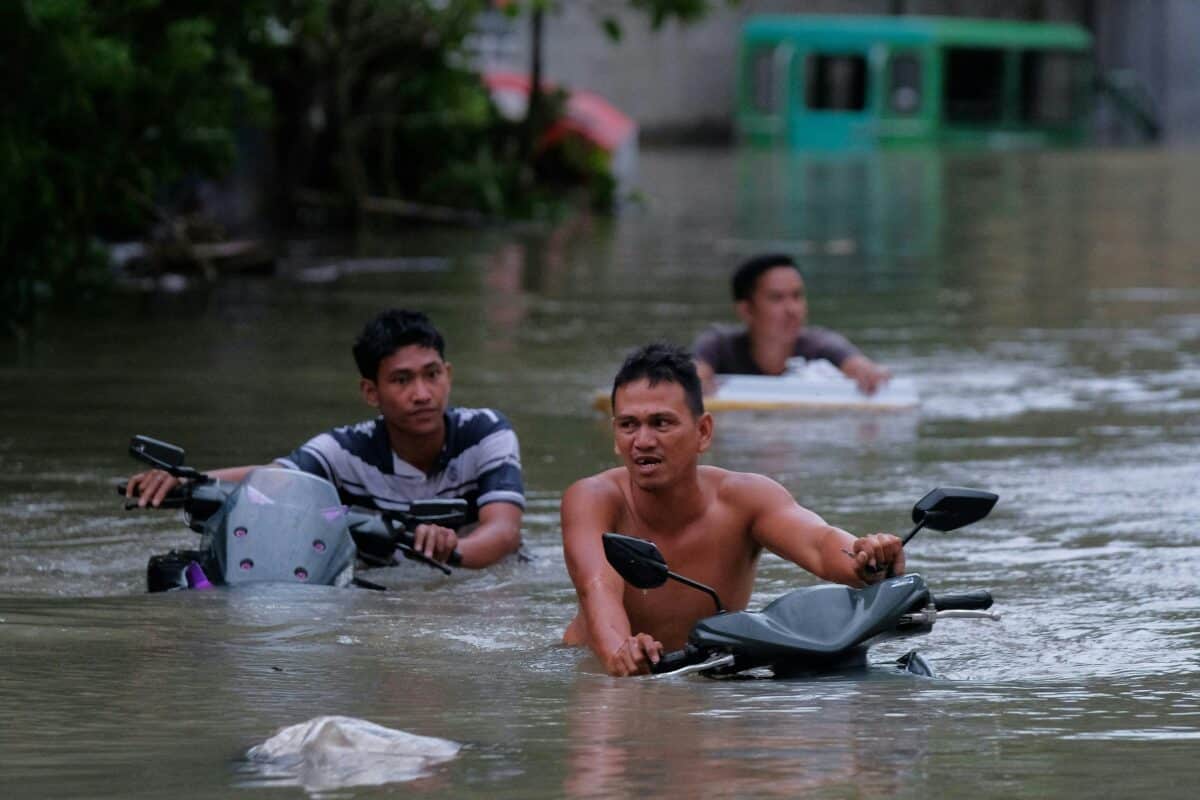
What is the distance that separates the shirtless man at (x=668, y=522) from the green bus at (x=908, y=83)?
4726 cm

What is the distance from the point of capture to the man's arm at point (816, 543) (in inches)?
230

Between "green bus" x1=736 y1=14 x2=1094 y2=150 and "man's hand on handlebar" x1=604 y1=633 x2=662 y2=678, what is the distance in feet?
157

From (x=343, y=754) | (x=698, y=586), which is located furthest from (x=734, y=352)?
(x=343, y=754)

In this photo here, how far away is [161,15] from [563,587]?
1084cm

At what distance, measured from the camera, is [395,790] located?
16.1ft

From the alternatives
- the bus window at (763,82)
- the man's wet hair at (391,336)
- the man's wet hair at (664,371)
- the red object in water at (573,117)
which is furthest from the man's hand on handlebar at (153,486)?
the bus window at (763,82)

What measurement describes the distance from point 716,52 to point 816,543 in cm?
5103

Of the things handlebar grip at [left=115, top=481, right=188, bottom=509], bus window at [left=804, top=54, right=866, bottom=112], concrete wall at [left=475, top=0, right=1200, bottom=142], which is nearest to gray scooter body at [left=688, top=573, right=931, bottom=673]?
handlebar grip at [left=115, top=481, right=188, bottom=509]

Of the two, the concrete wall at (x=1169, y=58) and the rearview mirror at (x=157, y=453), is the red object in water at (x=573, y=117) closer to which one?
the rearview mirror at (x=157, y=453)

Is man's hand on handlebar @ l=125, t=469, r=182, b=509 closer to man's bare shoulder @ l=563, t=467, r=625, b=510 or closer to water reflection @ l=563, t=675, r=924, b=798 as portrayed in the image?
man's bare shoulder @ l=563, t=467, r=625, b=510

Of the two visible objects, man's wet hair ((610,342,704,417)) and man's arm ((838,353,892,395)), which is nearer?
man's wet hair ((610,342,704,417))

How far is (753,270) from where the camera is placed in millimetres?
11828

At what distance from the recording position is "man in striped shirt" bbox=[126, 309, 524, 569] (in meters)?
8.08

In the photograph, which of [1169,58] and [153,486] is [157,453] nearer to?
[153,486]
